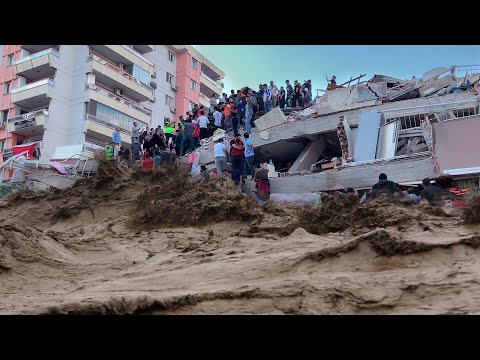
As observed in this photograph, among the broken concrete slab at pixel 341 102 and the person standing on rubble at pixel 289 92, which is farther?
the person standing on rubble at pixel 289 92

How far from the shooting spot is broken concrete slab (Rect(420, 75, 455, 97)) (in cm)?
1725

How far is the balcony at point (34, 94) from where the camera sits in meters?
36.8

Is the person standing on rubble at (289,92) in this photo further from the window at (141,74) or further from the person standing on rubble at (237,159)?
the window at (141,74)

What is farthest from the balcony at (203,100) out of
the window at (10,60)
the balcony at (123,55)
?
the window at (10,60)

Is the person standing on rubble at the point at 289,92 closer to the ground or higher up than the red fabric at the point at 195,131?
higher up

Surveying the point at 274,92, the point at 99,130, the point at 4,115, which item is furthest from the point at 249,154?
the point at 4,115

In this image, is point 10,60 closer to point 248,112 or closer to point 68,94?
point 68,94

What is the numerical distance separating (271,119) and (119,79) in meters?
25.6

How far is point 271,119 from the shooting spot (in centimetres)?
1852

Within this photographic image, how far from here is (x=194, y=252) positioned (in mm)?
8195

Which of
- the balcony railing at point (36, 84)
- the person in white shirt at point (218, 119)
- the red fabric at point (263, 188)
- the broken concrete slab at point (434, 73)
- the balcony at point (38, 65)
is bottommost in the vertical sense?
the red fabric at point (263, 188)

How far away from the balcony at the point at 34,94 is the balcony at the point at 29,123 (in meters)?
1.37
